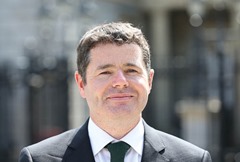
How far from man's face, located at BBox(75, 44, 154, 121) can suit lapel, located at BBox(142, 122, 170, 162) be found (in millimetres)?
179

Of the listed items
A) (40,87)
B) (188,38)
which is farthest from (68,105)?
(188,38)

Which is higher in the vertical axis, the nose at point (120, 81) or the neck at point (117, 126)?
the nose at point (120, 81)

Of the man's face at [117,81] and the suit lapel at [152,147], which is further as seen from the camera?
the suit lapel at [152,147]

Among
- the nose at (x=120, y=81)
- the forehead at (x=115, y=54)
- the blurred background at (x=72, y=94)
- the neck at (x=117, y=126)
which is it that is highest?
the forehead at (x=115, y=54)

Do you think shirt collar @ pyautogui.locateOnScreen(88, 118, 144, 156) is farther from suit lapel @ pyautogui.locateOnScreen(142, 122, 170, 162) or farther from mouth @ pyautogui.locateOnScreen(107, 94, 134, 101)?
mouth @ pyautogui.locateOnScreen(107, 94, 134, 101)

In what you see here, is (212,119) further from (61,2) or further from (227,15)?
(227,15)

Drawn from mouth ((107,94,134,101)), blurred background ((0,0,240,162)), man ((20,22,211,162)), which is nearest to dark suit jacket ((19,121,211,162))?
man ((20,22,211,162))

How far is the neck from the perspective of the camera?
10.0 feet

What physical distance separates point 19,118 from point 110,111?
1180 cm

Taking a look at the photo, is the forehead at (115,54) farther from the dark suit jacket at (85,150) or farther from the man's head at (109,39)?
the dark suit jacket at (85,150)

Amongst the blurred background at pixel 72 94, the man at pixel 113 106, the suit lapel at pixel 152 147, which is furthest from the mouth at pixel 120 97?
the blurred background at pixel 72 94

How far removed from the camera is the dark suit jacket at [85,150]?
10.2ft

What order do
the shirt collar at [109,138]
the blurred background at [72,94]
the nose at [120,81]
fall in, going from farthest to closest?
1. the blurred background at [72,94]
2. the shirt collar at [109,138]
3. the nose at [120,81]

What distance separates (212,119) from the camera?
1366 centimetres
